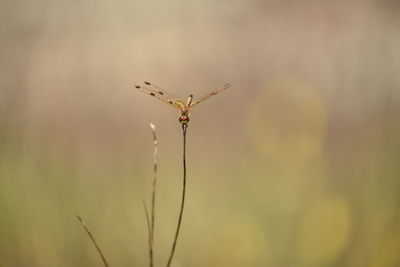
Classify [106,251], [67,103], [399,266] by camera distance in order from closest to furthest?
1. [399,266]
2. [106,251]
3. [67,103]

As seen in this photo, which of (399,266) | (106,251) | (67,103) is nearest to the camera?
(399,266)

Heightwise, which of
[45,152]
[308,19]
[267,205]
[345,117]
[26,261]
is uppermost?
[308,19]

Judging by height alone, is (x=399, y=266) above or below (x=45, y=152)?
below

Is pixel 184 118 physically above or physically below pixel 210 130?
below

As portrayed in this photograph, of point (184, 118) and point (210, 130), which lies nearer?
point (184, 118)

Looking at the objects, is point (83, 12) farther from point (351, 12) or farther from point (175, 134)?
point (351, 12)

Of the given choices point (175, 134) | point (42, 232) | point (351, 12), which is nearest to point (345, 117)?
point (351, 12)

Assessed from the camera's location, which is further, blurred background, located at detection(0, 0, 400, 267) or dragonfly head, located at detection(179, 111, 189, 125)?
blurred background, located at detection(0, 0, 400, 267)

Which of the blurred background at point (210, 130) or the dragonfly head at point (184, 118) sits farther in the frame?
the blurred background at point (210, 130)
